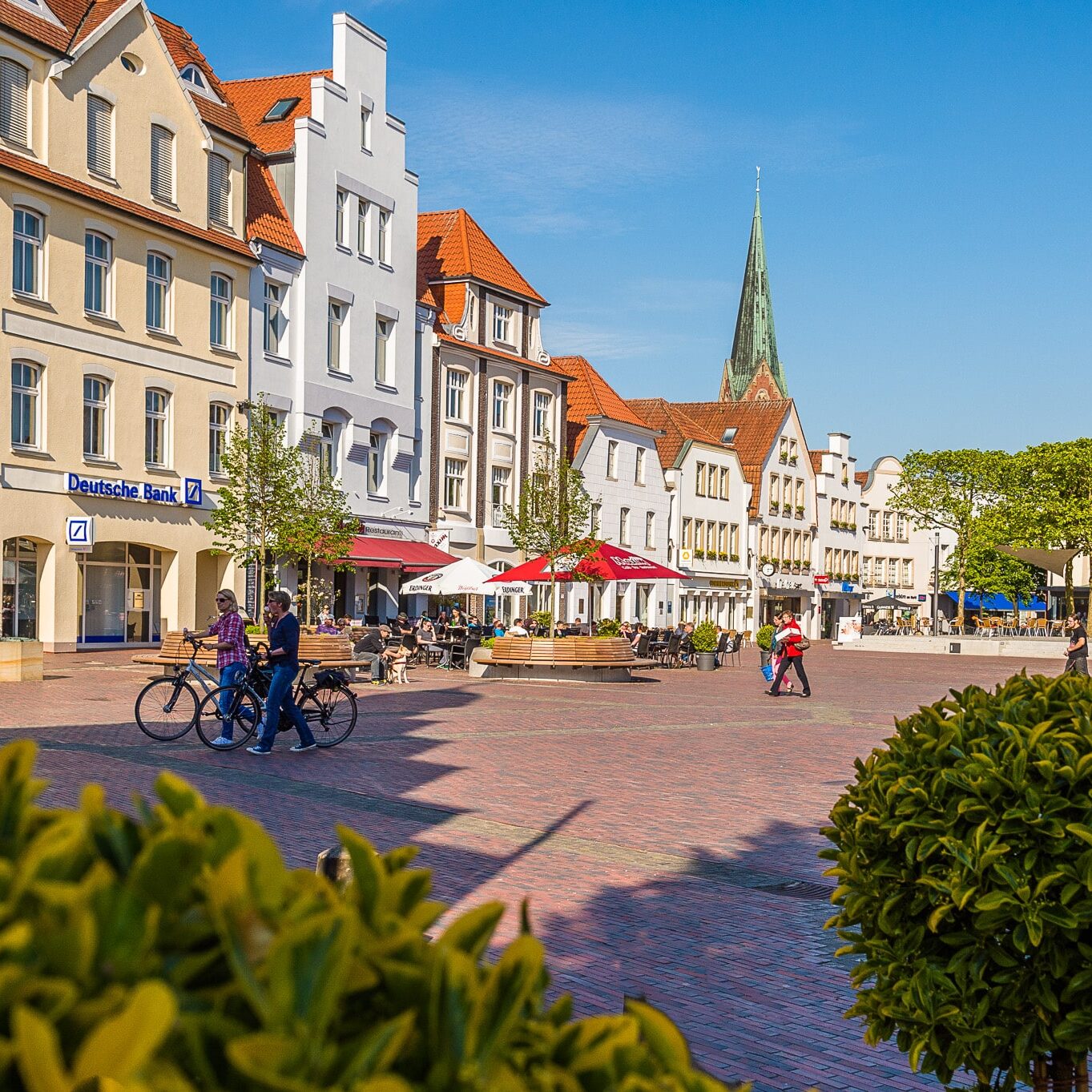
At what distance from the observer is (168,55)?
115 feet

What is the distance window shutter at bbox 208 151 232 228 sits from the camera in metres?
36.7

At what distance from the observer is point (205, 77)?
37969mm

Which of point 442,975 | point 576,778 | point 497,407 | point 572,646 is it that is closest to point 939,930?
point 442,975

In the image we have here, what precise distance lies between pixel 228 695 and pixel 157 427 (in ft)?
70.4

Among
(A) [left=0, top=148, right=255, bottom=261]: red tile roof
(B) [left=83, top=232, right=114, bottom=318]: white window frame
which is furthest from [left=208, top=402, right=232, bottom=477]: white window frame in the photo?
(B) [left=83, top=232, right=114, bottom=318]: white window frame

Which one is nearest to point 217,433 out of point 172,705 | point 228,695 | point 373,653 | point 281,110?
point 281,110

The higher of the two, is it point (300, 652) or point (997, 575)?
point (997, 575)

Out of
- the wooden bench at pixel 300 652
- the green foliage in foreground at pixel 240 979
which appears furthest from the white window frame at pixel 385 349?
the green foliage in foreground at pixel 240 979

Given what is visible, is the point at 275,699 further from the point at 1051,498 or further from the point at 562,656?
the point at 1051,498

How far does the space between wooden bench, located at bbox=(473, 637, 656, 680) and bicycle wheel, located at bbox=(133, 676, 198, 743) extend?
47.1 ft

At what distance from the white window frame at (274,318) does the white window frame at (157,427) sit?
418cm

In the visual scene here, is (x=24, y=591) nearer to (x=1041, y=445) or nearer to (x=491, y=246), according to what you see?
(x=491, y=246)

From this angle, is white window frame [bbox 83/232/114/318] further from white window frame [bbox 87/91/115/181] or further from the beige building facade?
white window frame [bbox 87/91/115/181]

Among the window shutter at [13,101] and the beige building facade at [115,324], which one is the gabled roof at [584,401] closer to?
the beige building facade at [115,324]
